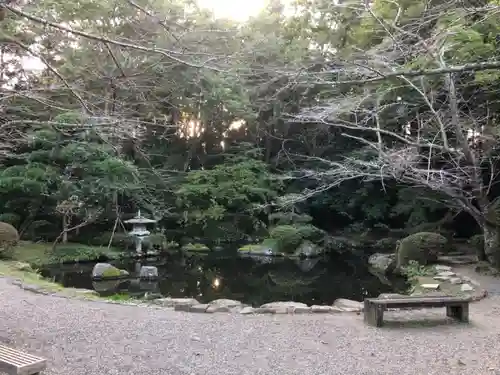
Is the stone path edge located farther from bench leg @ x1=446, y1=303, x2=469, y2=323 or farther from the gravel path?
bench leg @ x1=446, y1=303, x2=469, y2=323

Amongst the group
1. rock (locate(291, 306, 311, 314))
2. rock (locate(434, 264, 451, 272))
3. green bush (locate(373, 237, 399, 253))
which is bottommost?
rock (locate(291, 306, 311, 314))

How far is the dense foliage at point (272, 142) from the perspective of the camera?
505cm

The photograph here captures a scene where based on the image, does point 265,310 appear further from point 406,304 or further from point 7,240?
point 7,240

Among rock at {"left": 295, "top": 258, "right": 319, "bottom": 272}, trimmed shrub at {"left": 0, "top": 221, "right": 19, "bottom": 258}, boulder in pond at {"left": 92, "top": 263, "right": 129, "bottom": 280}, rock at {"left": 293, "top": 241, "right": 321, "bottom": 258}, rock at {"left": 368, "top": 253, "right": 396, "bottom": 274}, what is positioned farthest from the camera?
rock at {"left": 293, "top": 241, "right": 321, "bottom": 258}

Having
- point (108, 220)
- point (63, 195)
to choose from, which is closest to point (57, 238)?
point (63, 195)

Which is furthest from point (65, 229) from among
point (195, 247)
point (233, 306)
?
point (233, 306)

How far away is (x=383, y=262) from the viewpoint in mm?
10727

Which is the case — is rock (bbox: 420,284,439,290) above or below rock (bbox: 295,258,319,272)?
above

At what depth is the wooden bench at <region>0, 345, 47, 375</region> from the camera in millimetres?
2815

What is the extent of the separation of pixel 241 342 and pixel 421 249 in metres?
6.40

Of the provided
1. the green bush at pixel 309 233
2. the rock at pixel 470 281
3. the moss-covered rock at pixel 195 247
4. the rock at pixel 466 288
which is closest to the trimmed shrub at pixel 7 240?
the moss-covered rock at pixel 195 247

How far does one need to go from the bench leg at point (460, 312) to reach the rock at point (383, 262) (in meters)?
4.82

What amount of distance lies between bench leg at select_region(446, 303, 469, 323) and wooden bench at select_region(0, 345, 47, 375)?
14.3 feet

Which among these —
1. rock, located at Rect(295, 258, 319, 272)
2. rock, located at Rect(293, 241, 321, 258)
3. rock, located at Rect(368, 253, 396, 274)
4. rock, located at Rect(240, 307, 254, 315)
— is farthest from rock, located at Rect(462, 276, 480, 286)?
rock, located at Rect(293, 241, 321, 258)
